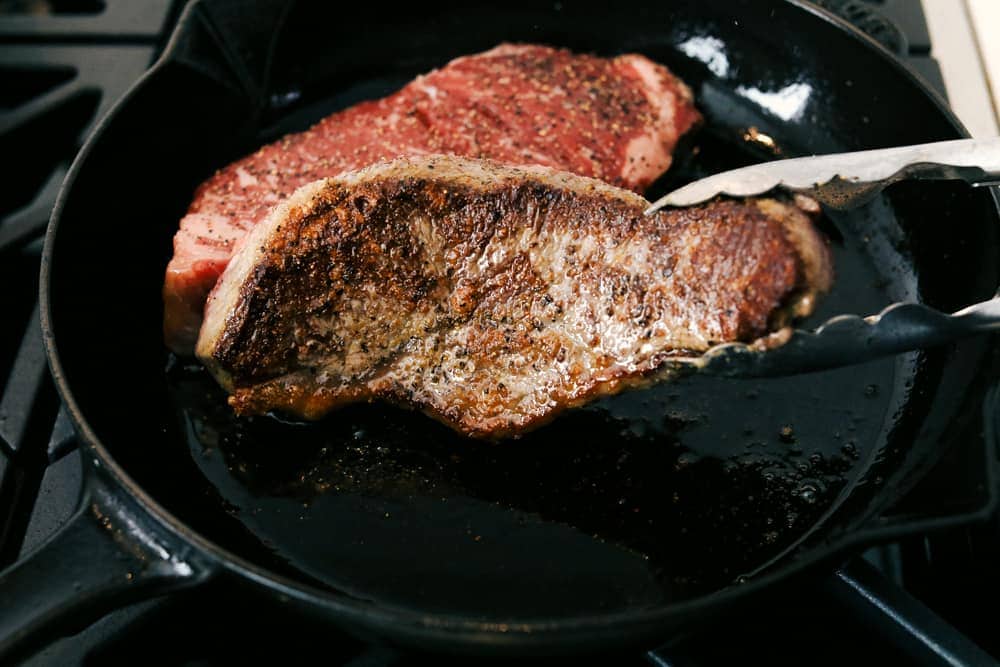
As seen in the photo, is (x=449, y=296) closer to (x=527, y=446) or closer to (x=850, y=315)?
(x=527, y=446)

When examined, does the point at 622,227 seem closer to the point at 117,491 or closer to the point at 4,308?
Result: the point at 117,491

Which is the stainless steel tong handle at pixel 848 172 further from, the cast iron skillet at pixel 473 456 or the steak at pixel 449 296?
the cast iron skillet at pixel 473 456

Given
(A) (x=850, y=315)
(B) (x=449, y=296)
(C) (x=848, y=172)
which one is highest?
(C) (x=848, y=172)

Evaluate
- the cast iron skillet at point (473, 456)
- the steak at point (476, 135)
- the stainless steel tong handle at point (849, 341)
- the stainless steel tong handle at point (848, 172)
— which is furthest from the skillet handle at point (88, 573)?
the stainless steel tong handle at point (848, 172)

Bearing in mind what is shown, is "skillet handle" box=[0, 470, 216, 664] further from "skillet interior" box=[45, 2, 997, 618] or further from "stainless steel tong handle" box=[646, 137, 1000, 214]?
"stainless steel tong handle" box=[646, 137, 1000, 214]

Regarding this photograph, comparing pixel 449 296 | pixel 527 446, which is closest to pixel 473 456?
pixel 527 446

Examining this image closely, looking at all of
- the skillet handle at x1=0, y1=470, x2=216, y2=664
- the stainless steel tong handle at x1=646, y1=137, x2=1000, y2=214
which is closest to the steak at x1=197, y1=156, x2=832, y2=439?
the stainless steel tong handle at x1=646, y1=137, x2=1000, y2=214
